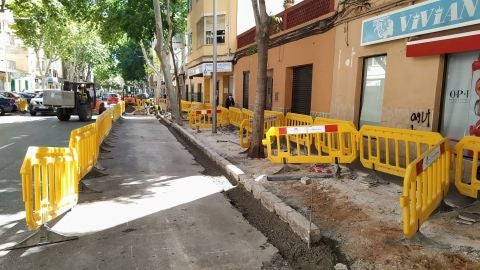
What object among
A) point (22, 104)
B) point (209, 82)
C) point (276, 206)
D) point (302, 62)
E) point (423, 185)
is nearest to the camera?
point (423, 185)

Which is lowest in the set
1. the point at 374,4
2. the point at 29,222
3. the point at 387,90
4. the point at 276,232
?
the point at 276,232

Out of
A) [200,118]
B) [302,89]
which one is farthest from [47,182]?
[200,118]

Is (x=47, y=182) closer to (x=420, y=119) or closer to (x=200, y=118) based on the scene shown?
(x=420, y=119)

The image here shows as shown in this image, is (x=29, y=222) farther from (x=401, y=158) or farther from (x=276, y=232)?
(x=401, y=158)

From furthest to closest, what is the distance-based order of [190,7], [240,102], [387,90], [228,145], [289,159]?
1. [190,7]
2. [240,102]
3. [228,145]
4. [387,90]
5. [289,159]

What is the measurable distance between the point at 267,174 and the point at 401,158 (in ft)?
8.72

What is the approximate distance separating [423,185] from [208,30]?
21.1m

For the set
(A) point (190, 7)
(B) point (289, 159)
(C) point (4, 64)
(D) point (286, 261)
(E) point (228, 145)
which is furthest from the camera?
(C) point (4, 64)

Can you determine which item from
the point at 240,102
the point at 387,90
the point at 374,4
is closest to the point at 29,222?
the point at 387,90

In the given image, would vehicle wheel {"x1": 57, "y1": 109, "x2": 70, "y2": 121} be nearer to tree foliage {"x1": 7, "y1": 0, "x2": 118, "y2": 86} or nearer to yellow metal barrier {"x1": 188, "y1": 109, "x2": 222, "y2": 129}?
tree foliage {"x1": 7, "y1": 0, "x2": 118, "y2": 86}

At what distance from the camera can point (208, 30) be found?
23516 mm

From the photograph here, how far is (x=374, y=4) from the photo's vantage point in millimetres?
8609

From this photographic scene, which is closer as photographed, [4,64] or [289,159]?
[289,159]

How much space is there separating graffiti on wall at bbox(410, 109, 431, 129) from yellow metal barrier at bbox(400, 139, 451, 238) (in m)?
2.44
